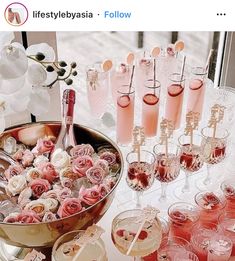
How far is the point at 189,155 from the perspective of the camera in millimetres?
1348

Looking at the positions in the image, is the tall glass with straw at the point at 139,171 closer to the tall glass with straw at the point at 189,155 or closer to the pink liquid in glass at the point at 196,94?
the tall glass with straw at the point at 189,155

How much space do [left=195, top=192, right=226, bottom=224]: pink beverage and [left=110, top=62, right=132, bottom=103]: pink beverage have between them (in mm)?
480

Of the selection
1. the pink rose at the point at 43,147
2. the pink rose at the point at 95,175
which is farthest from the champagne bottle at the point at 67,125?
the pink rose at the point at 95,175

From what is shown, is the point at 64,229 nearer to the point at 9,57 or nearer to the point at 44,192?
the point at 44,192

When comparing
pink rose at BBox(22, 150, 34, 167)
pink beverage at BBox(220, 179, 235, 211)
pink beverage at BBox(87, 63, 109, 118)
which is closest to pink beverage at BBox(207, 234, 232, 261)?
pink beverage at BBox(220, 179, 235, 211)

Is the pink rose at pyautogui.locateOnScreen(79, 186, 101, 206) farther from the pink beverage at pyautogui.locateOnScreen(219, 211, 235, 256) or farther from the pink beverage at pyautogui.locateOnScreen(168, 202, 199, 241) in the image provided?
the pink beverage at pyautogui.locateOnScreen(219, 211, 235, 256)

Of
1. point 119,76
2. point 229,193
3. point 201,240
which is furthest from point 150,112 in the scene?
point 201,240

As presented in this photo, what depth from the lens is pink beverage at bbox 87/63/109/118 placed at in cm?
152

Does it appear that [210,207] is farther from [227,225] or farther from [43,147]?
[43,147]

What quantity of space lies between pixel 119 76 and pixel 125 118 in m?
0.14

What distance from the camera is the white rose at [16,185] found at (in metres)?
1.15

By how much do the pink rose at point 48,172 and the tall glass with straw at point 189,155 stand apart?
35cm
